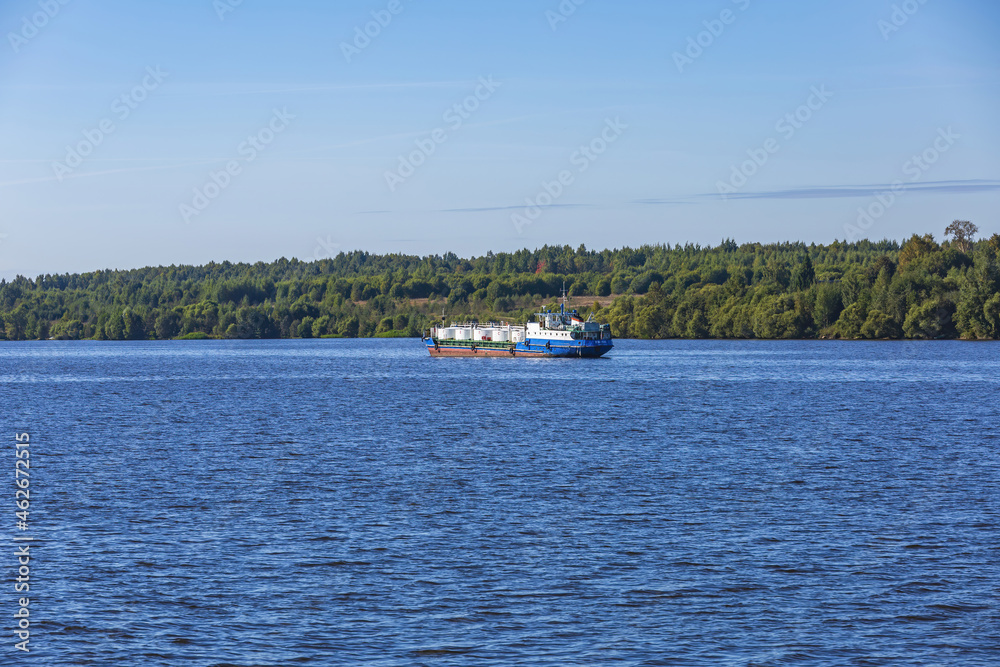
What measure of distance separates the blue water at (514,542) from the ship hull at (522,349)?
10359 cm

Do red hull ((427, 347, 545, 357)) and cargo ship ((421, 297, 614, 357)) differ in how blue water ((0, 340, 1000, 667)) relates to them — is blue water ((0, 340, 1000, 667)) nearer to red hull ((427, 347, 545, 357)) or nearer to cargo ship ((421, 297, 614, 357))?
cargo ship ((421, 297, 614, 357))

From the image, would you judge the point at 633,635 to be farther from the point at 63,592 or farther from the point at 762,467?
the point at 762,467

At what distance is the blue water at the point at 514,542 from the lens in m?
20.8

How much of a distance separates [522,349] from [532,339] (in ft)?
10.6

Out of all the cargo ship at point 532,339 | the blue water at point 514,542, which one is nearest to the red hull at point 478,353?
the cargo ship at point 532,339

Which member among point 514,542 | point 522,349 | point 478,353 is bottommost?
point 514,542

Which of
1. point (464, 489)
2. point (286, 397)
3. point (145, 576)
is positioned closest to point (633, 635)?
point (145, 576)

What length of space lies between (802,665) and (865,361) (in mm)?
143518

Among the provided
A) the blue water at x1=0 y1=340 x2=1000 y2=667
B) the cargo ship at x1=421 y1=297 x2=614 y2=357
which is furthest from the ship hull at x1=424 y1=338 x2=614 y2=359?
the blue water at x1=0 y1=340 x2=1000 y2=667

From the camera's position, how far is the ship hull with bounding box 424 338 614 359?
6757 inches

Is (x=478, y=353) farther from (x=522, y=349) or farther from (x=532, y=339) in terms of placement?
(x=532, y=339)

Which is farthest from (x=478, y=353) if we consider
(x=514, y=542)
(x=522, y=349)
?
(x=514, y=542)

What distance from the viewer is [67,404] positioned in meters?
88.3

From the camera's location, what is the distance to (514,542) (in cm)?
2914
